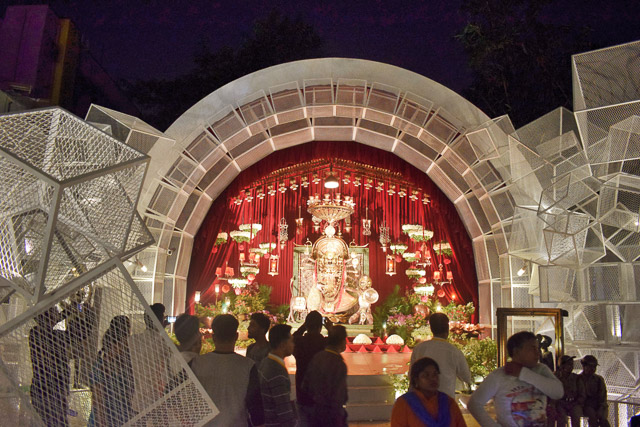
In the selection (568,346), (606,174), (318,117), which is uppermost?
(318,117)

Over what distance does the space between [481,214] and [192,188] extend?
17.8 feet

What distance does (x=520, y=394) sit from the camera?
107 inches

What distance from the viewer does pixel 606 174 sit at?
262 inches

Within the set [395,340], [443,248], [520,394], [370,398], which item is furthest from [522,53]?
[520,394]

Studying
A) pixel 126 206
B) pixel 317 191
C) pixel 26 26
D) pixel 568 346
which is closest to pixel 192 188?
pixel 317 191

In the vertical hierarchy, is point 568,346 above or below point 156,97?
below

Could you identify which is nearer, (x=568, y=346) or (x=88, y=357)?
(x=88, y=357)

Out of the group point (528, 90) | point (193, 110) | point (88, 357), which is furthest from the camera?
point (528, 90)

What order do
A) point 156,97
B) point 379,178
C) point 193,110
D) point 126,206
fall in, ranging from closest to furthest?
point 126,206, point 193,110, point 379,178, point 156,97

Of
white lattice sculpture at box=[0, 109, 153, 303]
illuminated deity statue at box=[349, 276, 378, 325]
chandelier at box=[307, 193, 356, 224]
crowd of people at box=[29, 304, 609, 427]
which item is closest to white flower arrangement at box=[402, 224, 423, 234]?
chandelier at box=[307, 193, 356, 224]

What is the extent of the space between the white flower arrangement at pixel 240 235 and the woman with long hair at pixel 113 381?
8702mm

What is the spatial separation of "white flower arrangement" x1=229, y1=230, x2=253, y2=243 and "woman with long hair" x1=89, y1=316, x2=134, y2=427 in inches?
343

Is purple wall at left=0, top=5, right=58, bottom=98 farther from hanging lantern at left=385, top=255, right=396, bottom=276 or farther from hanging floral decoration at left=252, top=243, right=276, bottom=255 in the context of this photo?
hanging lantern at left=385, top=255, right=396, bottom=276

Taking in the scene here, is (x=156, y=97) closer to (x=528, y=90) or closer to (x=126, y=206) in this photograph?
(x=528, y=90)
